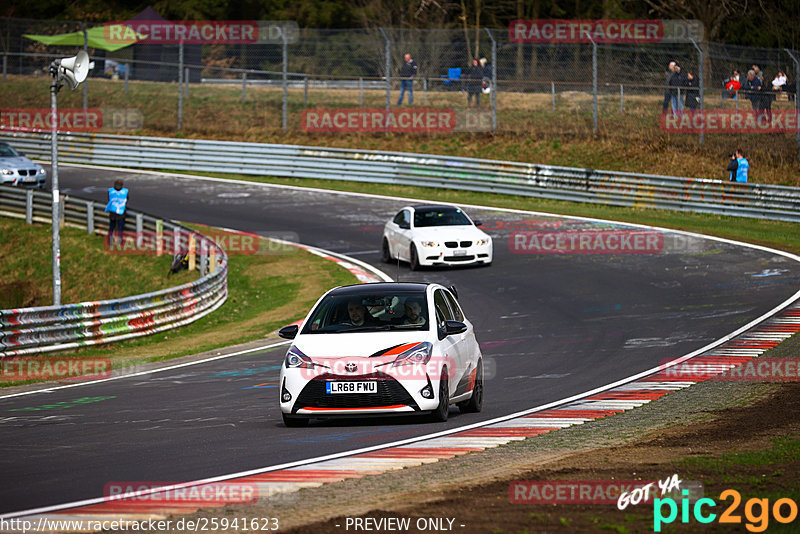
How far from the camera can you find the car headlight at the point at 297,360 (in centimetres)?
1078

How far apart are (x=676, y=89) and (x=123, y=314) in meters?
21.2

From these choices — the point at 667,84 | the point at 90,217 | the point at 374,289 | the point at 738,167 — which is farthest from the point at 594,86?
the point at 374,289

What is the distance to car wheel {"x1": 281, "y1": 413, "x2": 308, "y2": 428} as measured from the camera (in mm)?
10941

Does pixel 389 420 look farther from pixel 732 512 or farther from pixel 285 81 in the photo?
pixel 285 81

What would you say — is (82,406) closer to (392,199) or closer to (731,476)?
(731,476)

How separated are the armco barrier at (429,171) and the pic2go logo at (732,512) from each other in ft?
81.8

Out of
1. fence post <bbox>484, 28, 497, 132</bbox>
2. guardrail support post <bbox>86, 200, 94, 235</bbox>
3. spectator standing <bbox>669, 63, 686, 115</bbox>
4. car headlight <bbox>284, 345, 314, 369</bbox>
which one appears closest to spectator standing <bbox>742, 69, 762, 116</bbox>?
spectator standing <bbox>669, 63, 686, 115</bbox>

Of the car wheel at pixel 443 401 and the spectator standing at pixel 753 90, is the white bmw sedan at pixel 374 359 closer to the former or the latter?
the car wheel at pixel 443 401

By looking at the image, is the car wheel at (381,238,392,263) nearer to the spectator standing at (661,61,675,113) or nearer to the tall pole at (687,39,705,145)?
the tall pole at (687,39,705,145)

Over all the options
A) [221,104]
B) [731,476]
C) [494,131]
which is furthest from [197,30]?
[731,476]

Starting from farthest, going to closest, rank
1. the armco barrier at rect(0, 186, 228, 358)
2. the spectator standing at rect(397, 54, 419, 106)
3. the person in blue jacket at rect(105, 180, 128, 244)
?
the spectator standing at rect(397, 54, 419, 106), the person in blue jacket at rect(105, 180, 128, 244), the armco barrier at rect(0, 186, 228, 358)

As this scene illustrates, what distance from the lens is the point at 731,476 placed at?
783 cm

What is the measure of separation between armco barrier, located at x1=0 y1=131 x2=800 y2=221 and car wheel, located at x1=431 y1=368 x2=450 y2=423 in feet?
71.6

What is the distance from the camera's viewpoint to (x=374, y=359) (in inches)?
421
